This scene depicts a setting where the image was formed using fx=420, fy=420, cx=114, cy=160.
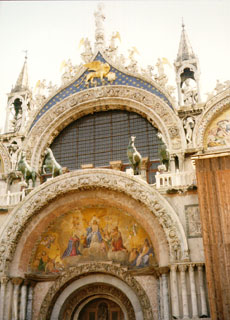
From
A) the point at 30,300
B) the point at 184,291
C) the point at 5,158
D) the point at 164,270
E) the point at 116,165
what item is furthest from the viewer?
the point at 5,158

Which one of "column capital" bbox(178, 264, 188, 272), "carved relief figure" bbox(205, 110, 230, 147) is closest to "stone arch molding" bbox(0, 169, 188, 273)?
"column capital" bbox(178, 264, 188, 272)

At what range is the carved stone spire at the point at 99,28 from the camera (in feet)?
72.2

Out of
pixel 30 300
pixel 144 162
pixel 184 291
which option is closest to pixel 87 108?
pixel 144 162

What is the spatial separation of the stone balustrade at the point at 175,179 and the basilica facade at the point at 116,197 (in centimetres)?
8

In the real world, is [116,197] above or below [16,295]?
above

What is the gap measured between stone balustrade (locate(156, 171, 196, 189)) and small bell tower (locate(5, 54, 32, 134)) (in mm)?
8284

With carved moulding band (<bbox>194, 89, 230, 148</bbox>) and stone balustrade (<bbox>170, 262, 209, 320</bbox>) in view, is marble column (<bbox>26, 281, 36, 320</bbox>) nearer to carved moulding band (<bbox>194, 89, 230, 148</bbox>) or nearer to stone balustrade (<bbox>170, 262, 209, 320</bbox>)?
stone balustrade (<bbox>170, 262, 209, 320</bbox>)

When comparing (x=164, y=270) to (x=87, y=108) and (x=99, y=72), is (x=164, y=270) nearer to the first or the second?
(x=87, y=108)

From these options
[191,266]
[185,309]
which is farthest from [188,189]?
[185,309]

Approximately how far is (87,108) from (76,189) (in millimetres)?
5434

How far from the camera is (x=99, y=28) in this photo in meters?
22.8

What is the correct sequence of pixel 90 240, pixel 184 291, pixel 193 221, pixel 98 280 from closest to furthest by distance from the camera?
1. pixel 184 291
2. pixel 193 221
3. pixel 98 280
4. pixel 90 240

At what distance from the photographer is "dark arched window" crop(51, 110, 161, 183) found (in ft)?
63.5

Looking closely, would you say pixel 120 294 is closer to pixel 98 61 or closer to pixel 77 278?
pixel 77 278
